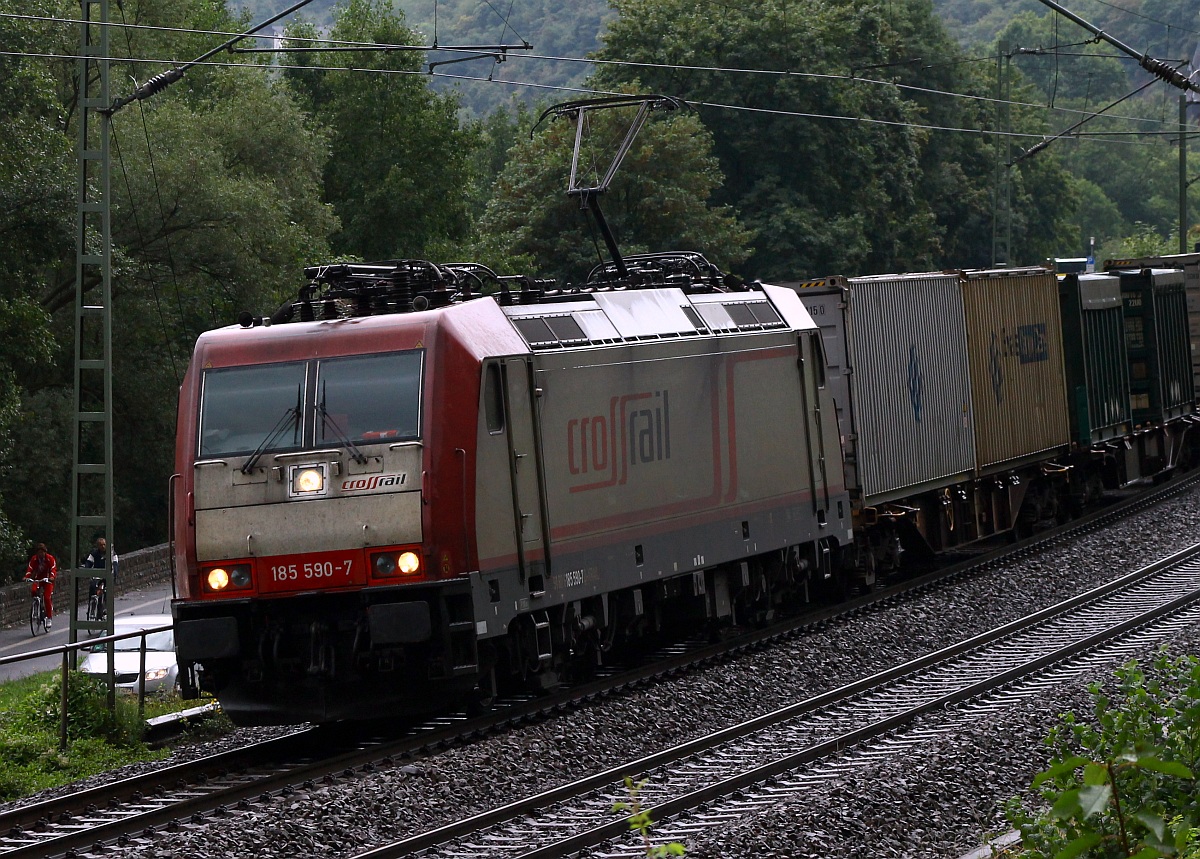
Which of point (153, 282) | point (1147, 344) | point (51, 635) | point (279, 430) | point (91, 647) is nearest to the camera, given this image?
→ point (279, 430)

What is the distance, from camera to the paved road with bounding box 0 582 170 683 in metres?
26.2

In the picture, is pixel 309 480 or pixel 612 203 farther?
pixel 612 203

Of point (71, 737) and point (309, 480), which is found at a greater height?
point (309, 480)

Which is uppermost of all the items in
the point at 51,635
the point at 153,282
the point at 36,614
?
the point at 153,282

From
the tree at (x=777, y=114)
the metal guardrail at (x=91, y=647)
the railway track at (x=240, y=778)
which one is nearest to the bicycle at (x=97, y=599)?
the metal guardrail at (x=91, y=647)

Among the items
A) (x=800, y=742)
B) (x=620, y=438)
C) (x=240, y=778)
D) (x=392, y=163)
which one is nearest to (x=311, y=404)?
(x=240, y=778)

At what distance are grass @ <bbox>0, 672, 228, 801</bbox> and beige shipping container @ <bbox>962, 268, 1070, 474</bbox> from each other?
13.0m

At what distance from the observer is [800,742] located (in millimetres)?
12430

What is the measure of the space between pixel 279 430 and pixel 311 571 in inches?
44.7

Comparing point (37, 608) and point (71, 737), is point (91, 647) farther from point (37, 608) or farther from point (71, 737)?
point (37, 608)

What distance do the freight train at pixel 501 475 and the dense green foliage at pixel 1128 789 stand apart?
5.58m

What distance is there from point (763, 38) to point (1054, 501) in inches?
1177

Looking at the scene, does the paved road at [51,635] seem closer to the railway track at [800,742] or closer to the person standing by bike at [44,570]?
the person standing by bike at [44,570]

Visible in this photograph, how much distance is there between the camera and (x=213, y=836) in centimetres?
968
